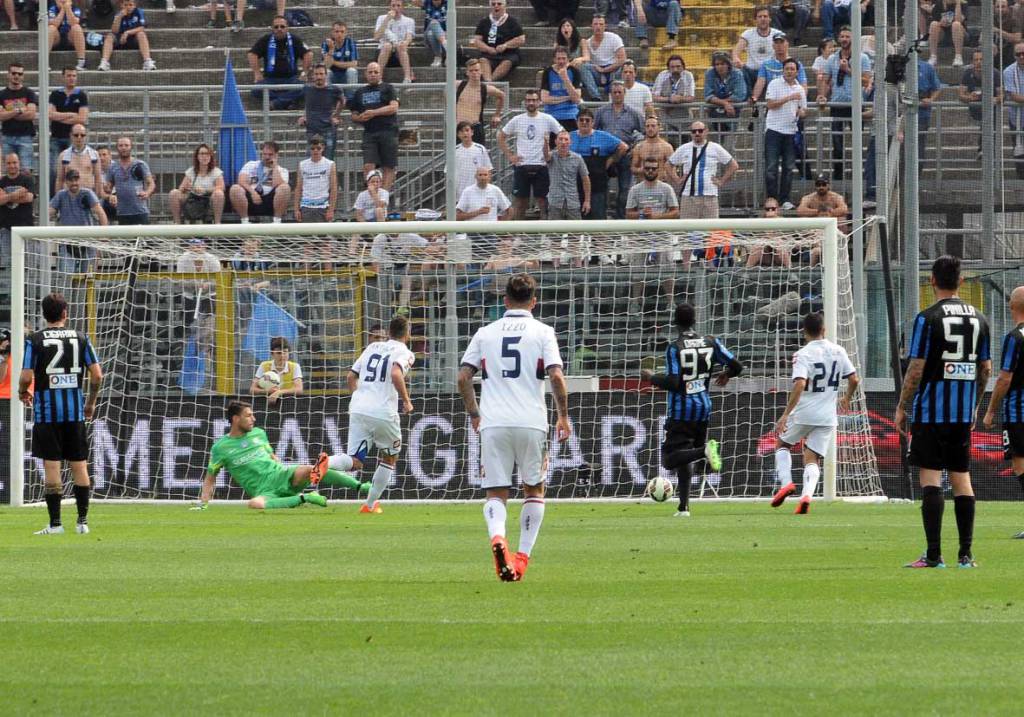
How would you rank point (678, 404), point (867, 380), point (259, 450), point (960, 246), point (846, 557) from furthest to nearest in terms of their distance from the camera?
point (960, 246), point (867, 380), point (259, 450), point (678, 404), point (846, 557)

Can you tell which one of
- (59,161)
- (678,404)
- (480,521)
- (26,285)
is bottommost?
(480,521)

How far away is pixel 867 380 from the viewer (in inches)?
818

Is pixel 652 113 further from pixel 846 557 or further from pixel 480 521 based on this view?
pixel 846 557

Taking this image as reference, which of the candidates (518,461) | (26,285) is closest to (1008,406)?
(518,461)

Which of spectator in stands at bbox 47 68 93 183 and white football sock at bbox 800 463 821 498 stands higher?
spectator in stands at bbox 47 68 93 183

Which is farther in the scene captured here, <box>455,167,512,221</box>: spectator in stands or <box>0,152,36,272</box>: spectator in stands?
<box>0,152,36,272</box>: spectator in stands

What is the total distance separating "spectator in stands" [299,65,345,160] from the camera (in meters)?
24.0

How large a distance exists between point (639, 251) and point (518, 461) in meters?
10.9

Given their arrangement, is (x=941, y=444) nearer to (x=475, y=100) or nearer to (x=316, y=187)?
(x=475, y=100)

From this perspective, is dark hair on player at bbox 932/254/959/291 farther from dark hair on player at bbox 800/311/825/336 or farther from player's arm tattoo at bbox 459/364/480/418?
dark hair on player at bbox 800/311/825/336

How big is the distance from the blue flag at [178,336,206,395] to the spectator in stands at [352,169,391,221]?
121 inches

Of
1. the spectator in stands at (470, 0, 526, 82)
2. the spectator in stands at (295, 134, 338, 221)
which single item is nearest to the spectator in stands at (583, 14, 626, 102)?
the spectator in stands at (470, 0, 526, 82)

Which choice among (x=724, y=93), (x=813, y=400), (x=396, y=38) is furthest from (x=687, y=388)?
(x=396, y=38)

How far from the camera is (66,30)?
2728cm
